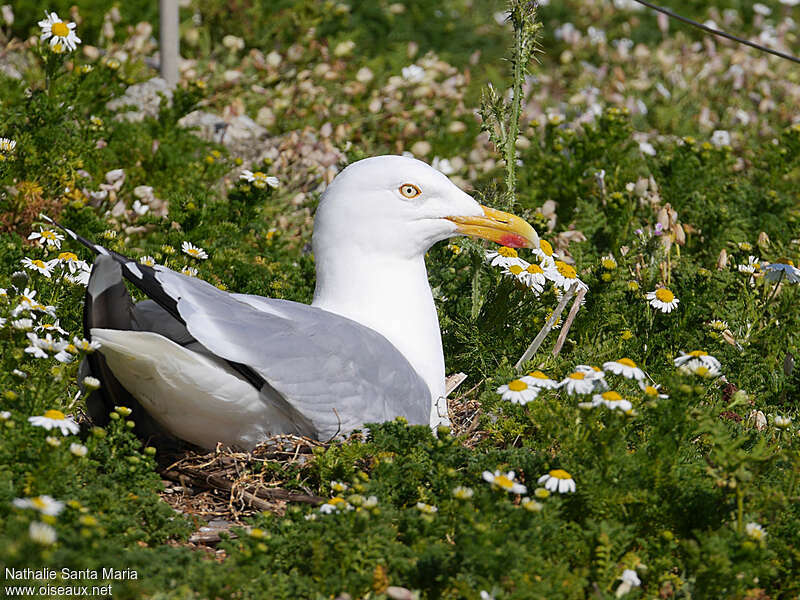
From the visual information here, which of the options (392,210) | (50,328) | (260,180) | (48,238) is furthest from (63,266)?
(392,210)

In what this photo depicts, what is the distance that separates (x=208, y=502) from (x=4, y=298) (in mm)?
1009

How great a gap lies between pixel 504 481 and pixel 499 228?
4.28ft

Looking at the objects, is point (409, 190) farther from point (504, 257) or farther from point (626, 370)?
point (626, 370)

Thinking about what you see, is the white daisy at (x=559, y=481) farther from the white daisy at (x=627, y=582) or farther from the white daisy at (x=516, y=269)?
the white daisy at (x=516, y=269)

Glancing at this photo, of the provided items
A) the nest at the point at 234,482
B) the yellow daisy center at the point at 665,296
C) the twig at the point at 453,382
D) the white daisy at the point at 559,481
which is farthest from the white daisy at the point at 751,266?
the white daisy at the point at 559,481

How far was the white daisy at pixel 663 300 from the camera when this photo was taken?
439 centimetres

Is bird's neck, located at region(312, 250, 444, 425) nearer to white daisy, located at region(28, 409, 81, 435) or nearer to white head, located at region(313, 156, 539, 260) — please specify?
white head, located at region(313, 156, 539, 260)

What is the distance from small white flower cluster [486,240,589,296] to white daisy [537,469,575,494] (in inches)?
47.8

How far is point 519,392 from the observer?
10.7 ft

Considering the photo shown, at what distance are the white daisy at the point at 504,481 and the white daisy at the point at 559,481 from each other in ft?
0.24

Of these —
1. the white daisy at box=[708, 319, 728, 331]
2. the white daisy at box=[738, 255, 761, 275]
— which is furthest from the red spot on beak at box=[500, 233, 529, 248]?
the white daisy at box=[738, 255, 761, 275]

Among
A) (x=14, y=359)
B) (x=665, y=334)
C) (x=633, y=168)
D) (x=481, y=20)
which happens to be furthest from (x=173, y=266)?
(x=481, y=20)

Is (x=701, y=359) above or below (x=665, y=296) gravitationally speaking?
above

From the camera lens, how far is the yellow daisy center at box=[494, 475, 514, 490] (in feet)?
9.48
